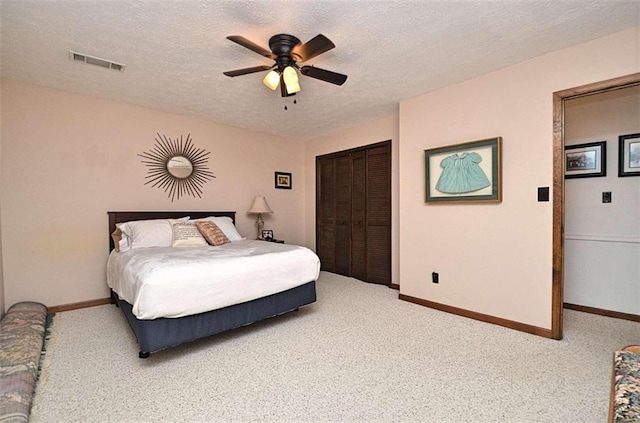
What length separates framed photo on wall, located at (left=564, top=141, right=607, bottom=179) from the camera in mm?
3014

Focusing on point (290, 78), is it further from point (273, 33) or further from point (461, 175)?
point (461, 175)

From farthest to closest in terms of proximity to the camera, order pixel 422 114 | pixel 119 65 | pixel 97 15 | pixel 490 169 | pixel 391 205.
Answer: pixel 391 205, pixel 422 114, pixel 490 169, pixel 119 65, pixel 97 15

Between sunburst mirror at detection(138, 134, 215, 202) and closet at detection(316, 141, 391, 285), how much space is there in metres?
1.98

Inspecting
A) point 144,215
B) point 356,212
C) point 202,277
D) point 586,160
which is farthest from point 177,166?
point 586,160

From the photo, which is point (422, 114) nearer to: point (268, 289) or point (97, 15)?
point (268, 289)

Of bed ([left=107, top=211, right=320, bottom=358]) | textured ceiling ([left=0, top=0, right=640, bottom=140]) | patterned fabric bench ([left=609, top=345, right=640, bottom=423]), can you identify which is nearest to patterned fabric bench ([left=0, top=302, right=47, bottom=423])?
bed ([left=107, top=211, right=320, bottom=358])

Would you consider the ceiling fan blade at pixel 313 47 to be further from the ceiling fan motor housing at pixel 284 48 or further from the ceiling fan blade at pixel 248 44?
the ceiling fan blade at pixel 248 44

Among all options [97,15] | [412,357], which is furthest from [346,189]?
[97,15]

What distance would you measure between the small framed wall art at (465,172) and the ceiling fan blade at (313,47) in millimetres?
1759

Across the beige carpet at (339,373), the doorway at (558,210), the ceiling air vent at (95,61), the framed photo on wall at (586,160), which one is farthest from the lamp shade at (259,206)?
the framed photo on wall at (586,160)

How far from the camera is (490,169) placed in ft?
9.13

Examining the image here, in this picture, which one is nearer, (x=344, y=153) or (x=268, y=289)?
(x=268, y=289)

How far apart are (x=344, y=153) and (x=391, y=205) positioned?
1.25 meters

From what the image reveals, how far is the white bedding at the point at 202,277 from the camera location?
2023 millimetres
